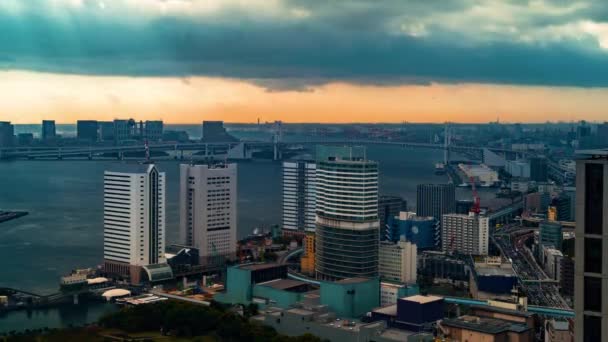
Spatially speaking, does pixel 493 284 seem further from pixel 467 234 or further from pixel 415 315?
pixel 467 234

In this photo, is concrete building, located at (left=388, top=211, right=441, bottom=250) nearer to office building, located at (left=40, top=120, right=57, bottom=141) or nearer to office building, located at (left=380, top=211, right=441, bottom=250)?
office building, located at (left=380, top=211, right=441, bottom=250)

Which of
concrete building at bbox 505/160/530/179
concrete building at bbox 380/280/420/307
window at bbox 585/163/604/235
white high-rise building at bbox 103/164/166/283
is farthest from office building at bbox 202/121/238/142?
window at bbox 585/163/604/235

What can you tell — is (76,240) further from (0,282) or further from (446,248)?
(446,248)

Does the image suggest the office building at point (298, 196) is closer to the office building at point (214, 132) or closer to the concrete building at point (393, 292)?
the concrete building at point (393, 292)

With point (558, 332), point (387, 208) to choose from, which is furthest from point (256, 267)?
point (387, 208)

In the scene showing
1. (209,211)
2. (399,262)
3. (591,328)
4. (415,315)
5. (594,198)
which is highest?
(594,198)

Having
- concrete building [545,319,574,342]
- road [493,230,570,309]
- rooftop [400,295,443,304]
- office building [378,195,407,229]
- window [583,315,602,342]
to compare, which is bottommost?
road [493,230,570,309]
